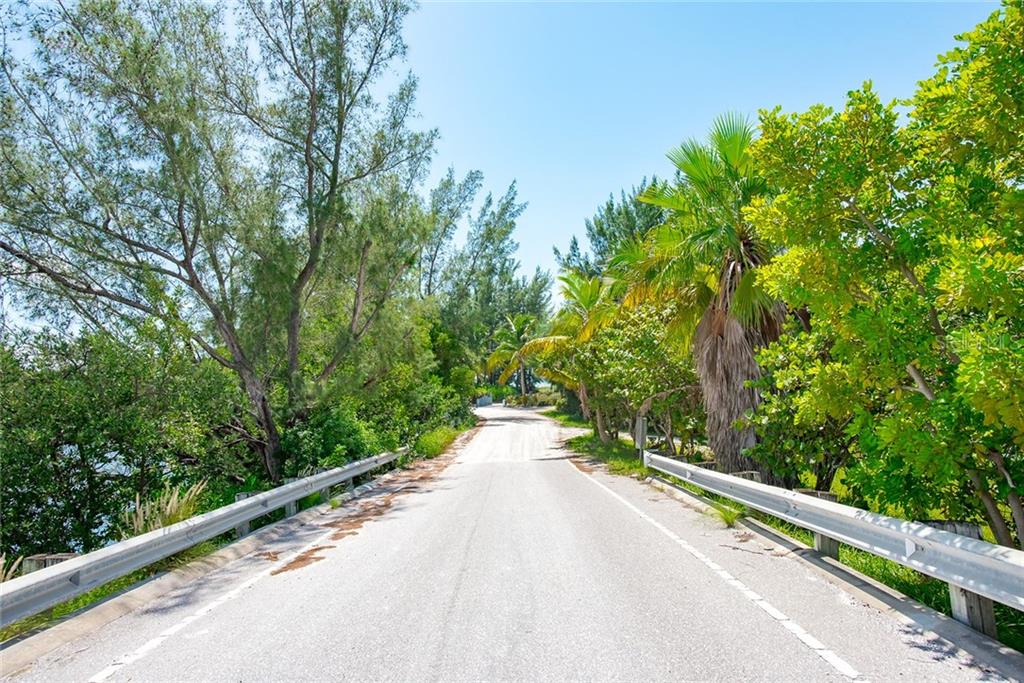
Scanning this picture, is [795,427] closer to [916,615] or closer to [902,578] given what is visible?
[902,578]

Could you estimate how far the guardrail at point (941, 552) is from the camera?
3.99 m

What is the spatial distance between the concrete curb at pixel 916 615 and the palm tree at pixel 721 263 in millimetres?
3974

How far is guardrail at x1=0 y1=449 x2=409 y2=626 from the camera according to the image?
4.59 metres

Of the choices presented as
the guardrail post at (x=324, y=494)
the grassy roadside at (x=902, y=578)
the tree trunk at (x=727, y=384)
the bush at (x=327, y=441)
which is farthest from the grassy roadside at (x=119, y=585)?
the tree trunk at (x=727, y=384)

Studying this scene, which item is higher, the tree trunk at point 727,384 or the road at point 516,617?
the tree trunk at point 727,384

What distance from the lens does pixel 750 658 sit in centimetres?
415

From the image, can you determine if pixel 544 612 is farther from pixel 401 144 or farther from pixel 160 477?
pixel 401 144

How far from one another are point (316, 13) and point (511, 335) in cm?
4071

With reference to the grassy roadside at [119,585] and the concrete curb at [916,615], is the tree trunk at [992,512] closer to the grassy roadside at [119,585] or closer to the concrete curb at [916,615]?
the concrete curb at [916,615]

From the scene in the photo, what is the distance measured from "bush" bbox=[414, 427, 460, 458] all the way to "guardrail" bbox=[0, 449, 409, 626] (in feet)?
43.7

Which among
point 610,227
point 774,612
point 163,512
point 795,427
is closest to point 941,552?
point 774,612

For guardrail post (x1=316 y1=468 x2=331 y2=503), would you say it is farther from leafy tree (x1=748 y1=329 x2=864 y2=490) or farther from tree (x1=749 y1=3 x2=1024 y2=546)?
tree (x1=749 y1=3 x2=1024 y2=546)

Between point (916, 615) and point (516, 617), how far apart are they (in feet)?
10.2

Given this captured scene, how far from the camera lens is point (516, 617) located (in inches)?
199
